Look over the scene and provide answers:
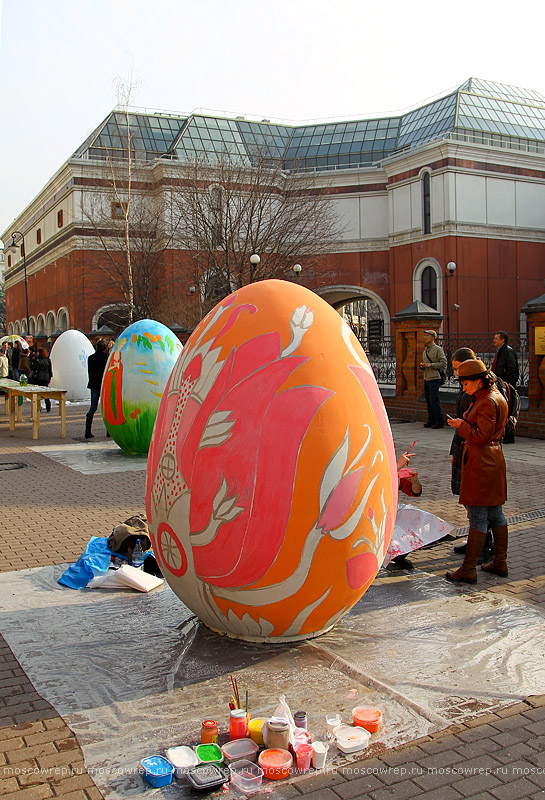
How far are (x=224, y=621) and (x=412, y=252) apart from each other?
129ft

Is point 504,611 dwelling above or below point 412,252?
below

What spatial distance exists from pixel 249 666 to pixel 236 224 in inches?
1112

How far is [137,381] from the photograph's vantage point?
465 inches

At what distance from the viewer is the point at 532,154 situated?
4078 centimetres

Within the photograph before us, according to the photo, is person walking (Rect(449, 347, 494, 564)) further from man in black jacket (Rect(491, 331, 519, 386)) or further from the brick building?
the brick building

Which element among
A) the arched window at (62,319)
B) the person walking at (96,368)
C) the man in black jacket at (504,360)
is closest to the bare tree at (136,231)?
the arched window at (62,319)

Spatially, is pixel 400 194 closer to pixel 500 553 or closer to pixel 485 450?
pixel 485 450

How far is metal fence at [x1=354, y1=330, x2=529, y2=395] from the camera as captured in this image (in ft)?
53.0

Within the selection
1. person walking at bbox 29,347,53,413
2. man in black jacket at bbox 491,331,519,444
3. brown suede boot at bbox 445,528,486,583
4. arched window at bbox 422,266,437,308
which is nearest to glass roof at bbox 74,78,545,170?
arched window at bbox 422,266,437,308

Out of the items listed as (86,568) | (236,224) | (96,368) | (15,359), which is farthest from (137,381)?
(236,224)

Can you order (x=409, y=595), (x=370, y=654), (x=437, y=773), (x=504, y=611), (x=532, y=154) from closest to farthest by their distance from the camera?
(x=437, y=773) → (x=370, y=654) → (x=504, y=611) → (x=409, y=595) → (x=532, y=154)

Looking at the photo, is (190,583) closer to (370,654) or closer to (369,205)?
(370,654)

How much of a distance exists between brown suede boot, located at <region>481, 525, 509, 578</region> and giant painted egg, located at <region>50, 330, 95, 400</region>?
20.9 m

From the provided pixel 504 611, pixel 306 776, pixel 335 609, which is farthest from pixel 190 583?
pixel 504 611
